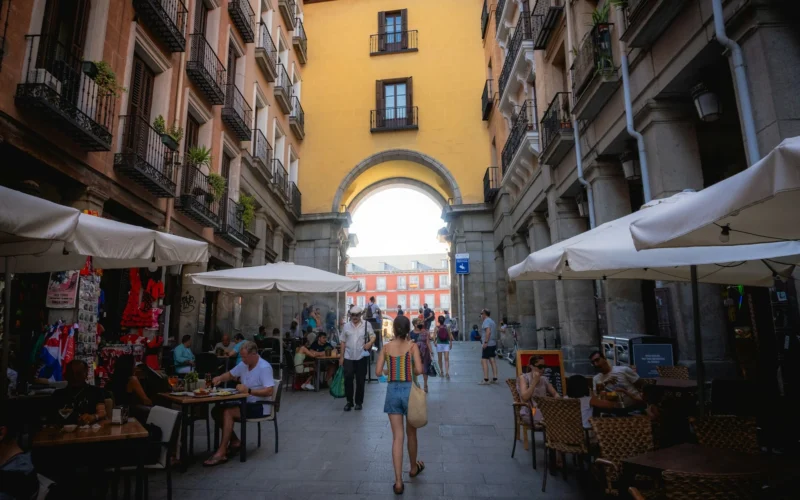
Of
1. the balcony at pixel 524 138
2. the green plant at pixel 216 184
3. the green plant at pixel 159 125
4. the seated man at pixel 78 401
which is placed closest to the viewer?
the seated man at pixel 78 401

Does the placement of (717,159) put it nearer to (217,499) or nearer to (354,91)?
(217,499)

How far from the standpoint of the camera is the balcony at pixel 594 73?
8.87 meters

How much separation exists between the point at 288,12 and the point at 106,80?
15.6 m

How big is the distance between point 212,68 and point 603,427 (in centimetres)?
1394

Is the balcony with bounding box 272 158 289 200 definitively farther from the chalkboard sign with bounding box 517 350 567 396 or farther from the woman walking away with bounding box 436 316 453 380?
the chalkboard sign with bounding box 517 350 567 396

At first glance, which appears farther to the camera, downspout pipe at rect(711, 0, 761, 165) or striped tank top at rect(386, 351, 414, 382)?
downspout pipe at rect(711, 0, 761, 165)

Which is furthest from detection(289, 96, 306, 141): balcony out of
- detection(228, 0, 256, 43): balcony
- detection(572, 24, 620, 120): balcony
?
detection(572, 24, 620, 120): balcony

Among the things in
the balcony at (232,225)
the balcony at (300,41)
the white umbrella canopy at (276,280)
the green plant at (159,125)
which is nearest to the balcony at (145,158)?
the green plant at (159,125)

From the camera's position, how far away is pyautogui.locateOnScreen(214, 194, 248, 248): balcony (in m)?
14.1

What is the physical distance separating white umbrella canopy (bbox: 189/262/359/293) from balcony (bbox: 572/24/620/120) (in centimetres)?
616

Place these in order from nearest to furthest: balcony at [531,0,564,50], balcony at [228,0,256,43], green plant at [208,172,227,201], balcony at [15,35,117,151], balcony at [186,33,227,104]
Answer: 1. balcony at [15,35,117,151]
2. balcony at [531,0,564,50]
3. balcony at [186,33,227,104]
4. green plant at [208,172,227,201]
5. balcony at [228,0,256,43]

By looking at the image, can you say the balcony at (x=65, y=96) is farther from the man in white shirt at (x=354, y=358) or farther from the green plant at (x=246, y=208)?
the green plant at (x=246, y=208)

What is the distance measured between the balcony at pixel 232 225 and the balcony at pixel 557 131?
930 cm

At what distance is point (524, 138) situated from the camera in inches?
576
